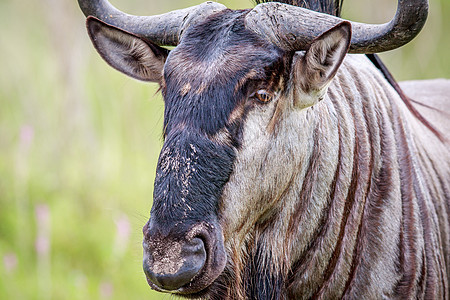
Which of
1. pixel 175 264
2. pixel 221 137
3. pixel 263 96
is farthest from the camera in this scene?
pixel 263 96

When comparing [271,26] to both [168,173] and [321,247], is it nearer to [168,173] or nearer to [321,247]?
[168,173]

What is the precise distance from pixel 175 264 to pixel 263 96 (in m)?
0.91

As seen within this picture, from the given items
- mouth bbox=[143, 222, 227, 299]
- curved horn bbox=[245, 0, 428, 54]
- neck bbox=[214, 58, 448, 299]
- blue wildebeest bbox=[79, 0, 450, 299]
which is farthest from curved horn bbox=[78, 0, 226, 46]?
mouth bbox=[143, 222, 227, 299]

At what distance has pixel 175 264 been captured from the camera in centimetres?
251

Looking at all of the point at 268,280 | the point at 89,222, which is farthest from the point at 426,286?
the point at 89,222

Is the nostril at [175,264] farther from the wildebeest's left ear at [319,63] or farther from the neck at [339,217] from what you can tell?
the wildebeest's left ear at [319,63]

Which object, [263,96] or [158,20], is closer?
[263,96]

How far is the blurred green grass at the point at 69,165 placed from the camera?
5555 mm

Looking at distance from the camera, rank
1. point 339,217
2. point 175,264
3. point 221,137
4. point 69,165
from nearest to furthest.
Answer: point 175,264, point 221,137, point 339,217, point 69,165

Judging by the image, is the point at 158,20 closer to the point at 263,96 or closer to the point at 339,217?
the point at 263,96

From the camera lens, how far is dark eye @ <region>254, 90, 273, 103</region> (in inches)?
110

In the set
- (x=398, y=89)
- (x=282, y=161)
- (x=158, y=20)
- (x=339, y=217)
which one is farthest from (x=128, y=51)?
(x=398, y=89)

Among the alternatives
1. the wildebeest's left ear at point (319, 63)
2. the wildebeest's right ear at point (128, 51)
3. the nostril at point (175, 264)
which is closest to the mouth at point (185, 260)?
the nostril at point (175, 264)

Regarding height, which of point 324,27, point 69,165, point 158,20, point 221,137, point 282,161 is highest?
point 324,27
